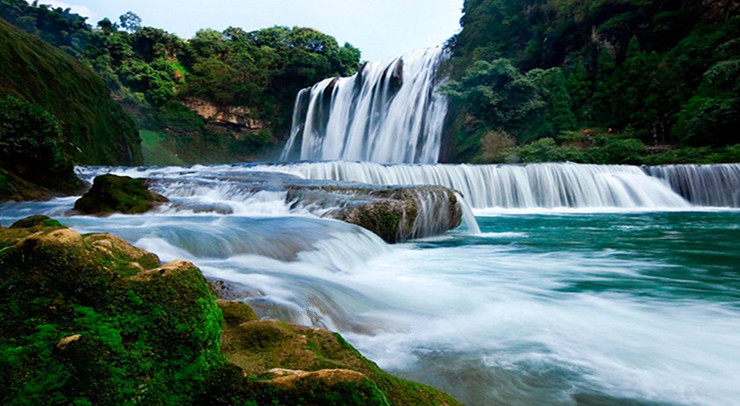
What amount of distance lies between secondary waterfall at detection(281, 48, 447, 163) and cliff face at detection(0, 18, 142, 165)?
14.3 meters

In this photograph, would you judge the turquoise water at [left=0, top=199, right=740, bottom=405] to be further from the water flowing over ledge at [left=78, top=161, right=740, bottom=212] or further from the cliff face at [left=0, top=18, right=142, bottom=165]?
the cliff face at [left=0, top=18, right=142, bottom=165]

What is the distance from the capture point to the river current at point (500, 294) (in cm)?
253

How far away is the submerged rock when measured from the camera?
23.6 ft

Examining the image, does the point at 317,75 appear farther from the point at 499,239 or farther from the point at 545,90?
the point at 499,239

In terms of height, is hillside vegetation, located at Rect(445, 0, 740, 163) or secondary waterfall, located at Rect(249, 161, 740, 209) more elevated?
hillside vegetation, located at Rect(445, 0, 740, 163)

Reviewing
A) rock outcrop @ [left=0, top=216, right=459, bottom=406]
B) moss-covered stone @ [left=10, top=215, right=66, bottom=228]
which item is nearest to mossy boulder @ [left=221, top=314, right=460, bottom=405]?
rock outcrop @ [left=0, top=216, right=459, bottom=406]

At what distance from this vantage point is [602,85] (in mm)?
21891

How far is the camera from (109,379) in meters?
1.17

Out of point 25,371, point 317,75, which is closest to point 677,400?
point 25,371

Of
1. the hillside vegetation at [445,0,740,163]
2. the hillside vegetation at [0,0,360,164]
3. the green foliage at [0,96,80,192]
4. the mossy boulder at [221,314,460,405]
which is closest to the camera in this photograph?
the mossy boulder at [221,314,460,405]

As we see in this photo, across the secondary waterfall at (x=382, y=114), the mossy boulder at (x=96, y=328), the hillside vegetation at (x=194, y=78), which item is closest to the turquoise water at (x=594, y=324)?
the mossy boulder at (x=96, y=328)

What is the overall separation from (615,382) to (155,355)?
8.14ft

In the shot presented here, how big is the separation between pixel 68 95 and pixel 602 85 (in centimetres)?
2506

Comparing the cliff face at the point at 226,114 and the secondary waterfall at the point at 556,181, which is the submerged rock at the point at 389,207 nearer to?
the secondary waterfall at the point at 556,181
